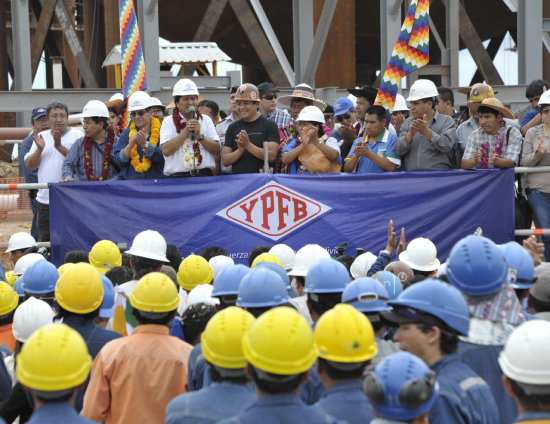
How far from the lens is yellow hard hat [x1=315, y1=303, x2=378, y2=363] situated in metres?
3.47

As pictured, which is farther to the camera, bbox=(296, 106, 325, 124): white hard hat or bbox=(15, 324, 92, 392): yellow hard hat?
bbox=(296, 106, 325, 124): white hard hat

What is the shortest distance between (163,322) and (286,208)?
4823 millimetres

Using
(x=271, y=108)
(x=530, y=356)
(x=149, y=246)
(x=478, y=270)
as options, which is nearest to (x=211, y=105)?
(x=271, y=108)

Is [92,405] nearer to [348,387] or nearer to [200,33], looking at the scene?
[348,387]

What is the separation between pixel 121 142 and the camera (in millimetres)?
9609

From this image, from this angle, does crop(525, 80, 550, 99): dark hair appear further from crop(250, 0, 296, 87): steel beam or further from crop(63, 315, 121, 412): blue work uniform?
crop(63, 315, 121, 412): blue work uniform

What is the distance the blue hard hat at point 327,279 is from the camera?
15.9 ft

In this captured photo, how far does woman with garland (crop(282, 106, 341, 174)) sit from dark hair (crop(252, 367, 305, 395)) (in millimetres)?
6075

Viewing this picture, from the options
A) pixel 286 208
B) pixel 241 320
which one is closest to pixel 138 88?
pixel 286 208

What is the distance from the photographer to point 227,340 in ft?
11.7

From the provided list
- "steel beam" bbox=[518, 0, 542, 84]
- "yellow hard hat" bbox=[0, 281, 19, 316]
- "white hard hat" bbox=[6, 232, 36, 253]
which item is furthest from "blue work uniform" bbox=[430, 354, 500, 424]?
"steel beam" bbox=[518, 0, 542, 84]

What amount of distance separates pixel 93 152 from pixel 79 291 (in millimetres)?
5109

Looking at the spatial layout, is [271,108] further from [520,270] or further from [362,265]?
[520,270]

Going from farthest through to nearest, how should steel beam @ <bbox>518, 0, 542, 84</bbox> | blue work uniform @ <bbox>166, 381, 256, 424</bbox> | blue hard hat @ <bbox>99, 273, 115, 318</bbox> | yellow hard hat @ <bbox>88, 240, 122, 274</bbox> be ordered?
1. steel beam @ <bbox>518, 0, 542, 84</bbox>
2. yellow hard hat @ <bbox>88, 240, 122, 274</bbox>
3. blue hard hat @ <bbox>99, 273, 115, 318</bbox>
4. blue work uniform @ <bbox>166, 381, 256, 424</bbox>
